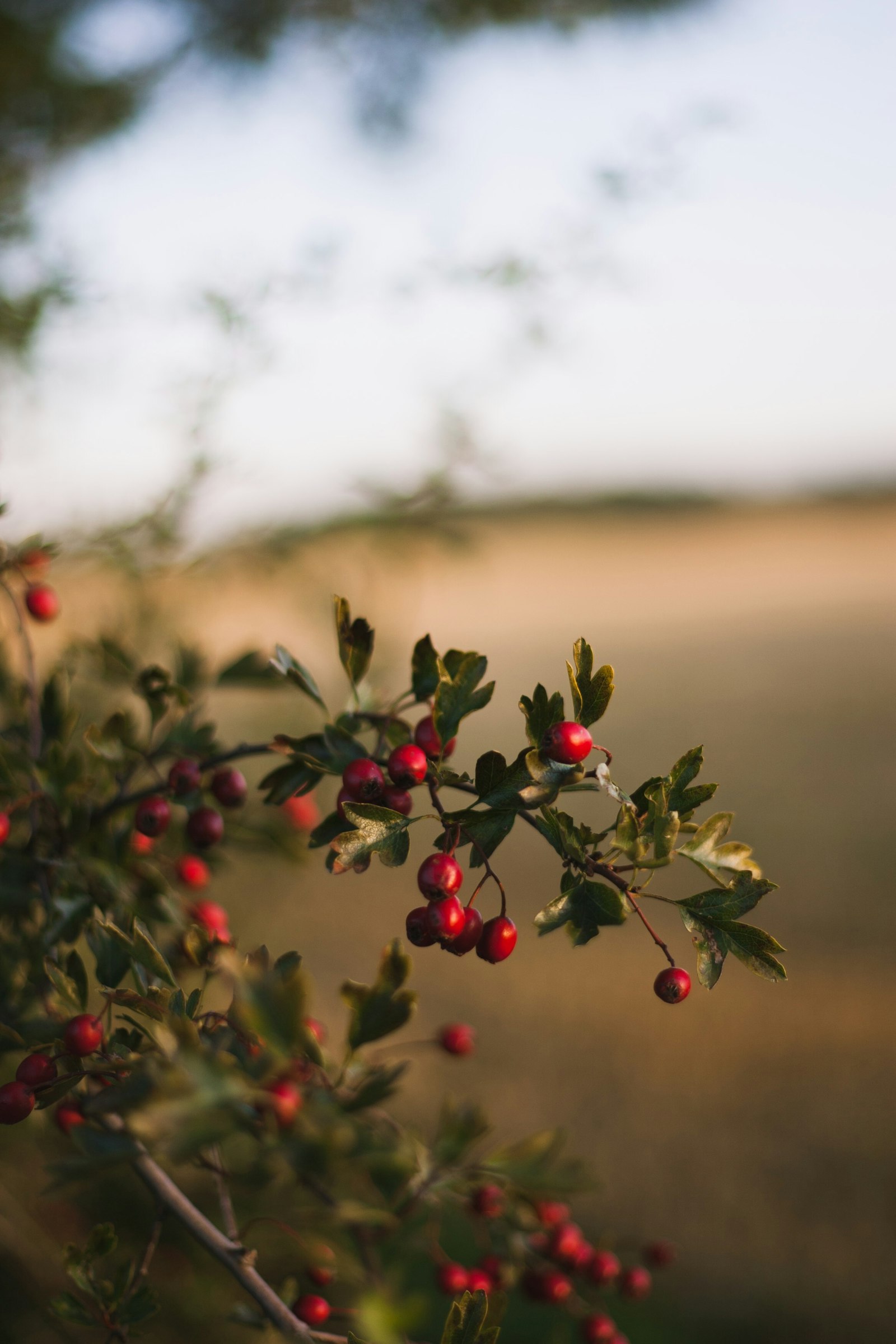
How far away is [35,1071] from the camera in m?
0.47

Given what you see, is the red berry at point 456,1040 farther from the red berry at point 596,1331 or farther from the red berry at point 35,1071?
the red berry at point 35,1071

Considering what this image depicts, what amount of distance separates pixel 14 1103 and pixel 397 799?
23cm

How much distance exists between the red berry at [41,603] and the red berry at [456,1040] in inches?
19.3

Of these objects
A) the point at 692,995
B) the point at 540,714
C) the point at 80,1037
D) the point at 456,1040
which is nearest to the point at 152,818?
the point at 80,1037

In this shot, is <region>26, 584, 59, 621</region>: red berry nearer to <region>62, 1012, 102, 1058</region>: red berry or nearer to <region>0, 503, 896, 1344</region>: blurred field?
<region>0, 503, 896, 1344</region>: blurred field

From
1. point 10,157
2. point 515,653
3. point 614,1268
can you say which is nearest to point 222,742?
point 614,1268

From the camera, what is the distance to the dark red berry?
1.47 ft

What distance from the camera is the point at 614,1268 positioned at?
798mm

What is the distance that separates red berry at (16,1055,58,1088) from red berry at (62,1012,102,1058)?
0.01 metres

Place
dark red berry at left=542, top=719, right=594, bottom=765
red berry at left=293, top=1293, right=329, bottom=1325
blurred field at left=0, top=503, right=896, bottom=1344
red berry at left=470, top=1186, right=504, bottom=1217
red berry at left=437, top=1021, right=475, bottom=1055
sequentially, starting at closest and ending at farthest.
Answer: dark red berry at left=542, top=719, right=594, bottom=765, red berry at left=293, top=1293, right=329, bottom=1325, red berry at left=470, top=1186, right=504, bottom=1217, red berry at left=437, top=1021, right=475, bottom=1055, blurred field at left=0, top=503, right=896, bottom=1344

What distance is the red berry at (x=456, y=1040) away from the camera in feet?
2.66

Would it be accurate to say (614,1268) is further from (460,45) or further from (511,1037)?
(511,1037)

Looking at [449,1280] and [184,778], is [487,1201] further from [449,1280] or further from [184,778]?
[184,778]

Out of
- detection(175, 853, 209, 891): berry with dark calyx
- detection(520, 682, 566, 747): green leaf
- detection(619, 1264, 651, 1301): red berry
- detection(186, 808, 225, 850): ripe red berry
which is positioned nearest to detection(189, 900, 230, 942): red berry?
detection(175, 853, 209, 891): berry with dark calyx
